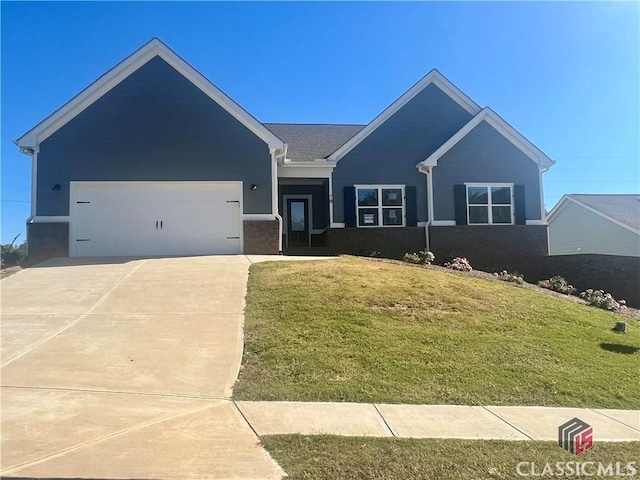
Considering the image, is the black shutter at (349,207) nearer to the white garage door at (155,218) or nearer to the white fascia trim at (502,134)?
the white fascia trim at (502,134)

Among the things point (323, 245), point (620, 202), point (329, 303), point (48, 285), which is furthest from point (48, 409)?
point (620, 202)

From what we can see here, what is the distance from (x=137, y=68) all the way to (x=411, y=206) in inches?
423

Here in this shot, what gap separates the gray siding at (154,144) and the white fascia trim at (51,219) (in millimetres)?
160

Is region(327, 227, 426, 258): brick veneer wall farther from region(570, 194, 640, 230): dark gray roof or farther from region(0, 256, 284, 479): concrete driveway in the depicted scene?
region(570, 194, 640, 230): dark gray roof

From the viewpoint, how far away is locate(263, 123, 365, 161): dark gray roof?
1884cm

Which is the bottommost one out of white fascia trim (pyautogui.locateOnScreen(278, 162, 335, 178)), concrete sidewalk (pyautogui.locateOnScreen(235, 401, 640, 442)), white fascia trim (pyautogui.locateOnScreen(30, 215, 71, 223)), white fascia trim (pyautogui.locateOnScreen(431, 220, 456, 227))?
concrete sidewalk (pyautogui.locateOnScreen(235, 401, 640, 442))

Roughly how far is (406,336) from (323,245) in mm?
11264

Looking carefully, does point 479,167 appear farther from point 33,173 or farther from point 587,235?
point 33,173

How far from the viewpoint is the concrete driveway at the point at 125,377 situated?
4.04 m

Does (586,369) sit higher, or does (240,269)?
(240,269)

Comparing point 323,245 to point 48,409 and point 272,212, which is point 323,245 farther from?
point 48,409

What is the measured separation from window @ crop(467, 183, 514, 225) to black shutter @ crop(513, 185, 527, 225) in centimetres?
18

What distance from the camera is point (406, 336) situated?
7.80 meters

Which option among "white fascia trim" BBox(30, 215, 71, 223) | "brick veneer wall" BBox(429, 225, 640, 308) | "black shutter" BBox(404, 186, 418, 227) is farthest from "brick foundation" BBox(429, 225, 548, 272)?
"white fascia trim" BBox(30, 215, 71, 223)
